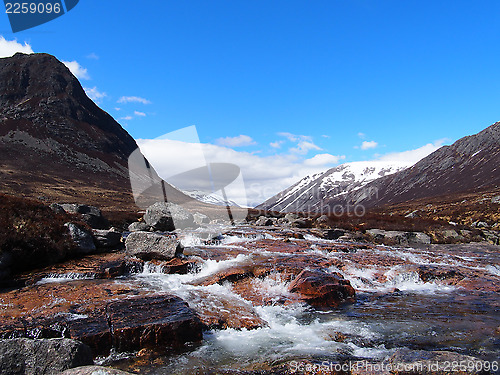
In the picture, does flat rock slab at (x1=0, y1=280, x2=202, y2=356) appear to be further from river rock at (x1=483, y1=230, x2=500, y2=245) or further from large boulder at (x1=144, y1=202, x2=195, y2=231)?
river rock at (x1=483, y1=230, x2=500, y2=245)

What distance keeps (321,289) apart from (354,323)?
231 cm

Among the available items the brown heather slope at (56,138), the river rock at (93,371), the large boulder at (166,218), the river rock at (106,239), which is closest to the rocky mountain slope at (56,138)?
the brown heather slope at (56,138)

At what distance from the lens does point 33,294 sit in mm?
10938

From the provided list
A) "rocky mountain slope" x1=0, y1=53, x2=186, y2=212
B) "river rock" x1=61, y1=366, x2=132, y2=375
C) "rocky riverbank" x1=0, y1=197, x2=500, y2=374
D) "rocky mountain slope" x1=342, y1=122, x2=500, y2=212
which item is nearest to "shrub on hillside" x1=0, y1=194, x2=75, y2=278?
"rocky riverbank" x1=0, y1=197, x2=500, y2=374

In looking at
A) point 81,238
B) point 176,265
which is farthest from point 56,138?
point 176,265

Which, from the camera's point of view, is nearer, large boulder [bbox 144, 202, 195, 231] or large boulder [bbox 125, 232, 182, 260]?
large boulder [bbox 125, 232, 182, 260]

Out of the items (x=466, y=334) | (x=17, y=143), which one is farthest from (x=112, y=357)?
(x=17, y=143)

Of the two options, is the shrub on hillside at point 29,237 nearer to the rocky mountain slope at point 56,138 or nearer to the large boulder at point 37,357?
the large boulder at point 37,357

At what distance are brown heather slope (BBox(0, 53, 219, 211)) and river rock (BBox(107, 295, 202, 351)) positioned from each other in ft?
250

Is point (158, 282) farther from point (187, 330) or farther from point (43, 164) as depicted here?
point (43, 164)

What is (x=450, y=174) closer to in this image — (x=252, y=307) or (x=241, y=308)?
(x=252, y=307)

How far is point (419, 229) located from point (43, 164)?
115m

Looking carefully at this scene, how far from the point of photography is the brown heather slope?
9038 centimetres

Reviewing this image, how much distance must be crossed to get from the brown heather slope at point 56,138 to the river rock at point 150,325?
76.1 m
